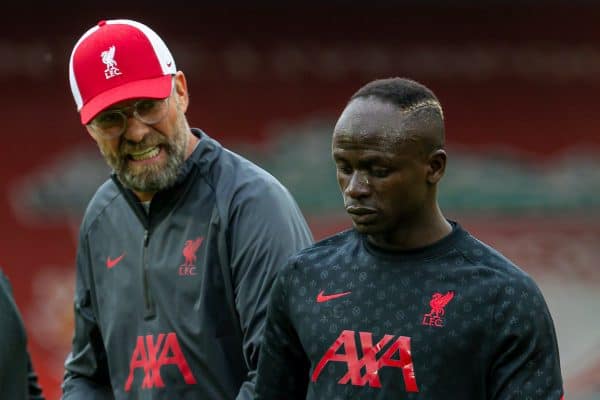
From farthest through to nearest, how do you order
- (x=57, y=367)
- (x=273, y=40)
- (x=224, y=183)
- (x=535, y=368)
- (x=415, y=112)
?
(x=273, y=40) < (x=57, y=367) < (x=224, y=183) < (x=415, y=112) < (x=535, y=368)

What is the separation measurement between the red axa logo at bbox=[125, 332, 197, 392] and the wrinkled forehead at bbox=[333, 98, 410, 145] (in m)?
0.82

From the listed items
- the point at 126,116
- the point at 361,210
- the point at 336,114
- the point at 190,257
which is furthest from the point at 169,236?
the point at 336,114

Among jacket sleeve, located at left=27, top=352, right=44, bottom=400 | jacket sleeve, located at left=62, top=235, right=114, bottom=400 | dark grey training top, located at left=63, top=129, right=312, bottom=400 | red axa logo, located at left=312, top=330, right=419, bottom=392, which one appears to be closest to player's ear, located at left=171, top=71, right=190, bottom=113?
dark grey training top, located at left=63, top=129, right=312, bottom=400

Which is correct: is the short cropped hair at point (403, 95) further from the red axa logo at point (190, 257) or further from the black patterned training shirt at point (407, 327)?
the red axa logo at point (190, 257)

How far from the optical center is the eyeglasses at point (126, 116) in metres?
3.34

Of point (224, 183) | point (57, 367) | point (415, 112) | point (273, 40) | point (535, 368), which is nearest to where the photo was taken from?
point (535, 368)

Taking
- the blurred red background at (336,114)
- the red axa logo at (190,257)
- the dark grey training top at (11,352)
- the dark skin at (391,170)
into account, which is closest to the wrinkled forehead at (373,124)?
the dark skin at (391,170)

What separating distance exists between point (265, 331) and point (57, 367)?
6.06 meters

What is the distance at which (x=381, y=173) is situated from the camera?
8.83 ft

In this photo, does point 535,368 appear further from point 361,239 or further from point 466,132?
point 466,132

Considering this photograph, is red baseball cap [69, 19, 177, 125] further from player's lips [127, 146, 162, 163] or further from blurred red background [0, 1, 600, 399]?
blurred red background [0, 1, 600, 399]

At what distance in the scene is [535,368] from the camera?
8.38 ft

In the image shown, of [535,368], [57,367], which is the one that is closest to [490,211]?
[57,367]

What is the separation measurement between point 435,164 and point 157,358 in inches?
38.0
